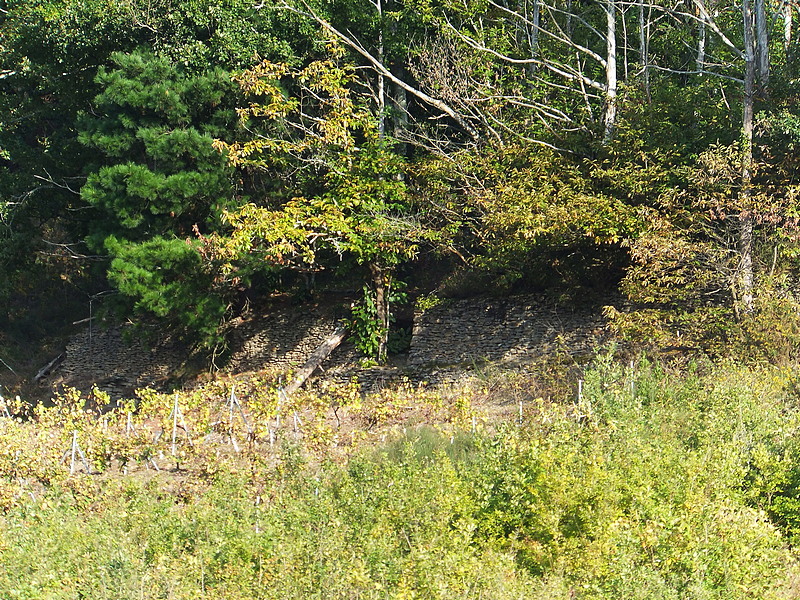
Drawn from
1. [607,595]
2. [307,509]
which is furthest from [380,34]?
[607,595]

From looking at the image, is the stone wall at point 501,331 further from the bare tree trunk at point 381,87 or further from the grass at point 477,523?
the grass at point 477,523

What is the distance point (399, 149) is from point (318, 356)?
4764 millimetres

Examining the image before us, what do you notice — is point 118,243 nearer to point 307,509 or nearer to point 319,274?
point 319,274

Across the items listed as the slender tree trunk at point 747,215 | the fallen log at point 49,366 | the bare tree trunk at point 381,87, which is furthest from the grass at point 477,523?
the fallen log at point 49,366

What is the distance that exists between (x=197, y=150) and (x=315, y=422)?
330 inches

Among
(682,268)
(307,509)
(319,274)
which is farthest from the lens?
(319,274)

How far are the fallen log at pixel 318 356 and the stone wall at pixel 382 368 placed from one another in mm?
496

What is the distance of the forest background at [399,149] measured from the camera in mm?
13109

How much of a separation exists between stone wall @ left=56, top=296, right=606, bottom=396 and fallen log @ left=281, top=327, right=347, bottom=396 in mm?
496

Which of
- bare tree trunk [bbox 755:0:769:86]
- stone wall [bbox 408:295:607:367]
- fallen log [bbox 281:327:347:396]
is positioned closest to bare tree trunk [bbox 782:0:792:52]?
bare tree trunk [bbox 755:0:769:86]

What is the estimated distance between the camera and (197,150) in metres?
16.5

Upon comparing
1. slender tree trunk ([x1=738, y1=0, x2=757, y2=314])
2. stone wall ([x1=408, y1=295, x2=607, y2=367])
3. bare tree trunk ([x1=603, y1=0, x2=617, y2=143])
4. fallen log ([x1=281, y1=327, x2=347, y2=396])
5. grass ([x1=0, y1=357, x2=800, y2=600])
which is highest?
bare tree trunk ([x1=603, y1=0, x2=617, y2=143])

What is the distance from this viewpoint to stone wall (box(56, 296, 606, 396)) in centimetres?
1692

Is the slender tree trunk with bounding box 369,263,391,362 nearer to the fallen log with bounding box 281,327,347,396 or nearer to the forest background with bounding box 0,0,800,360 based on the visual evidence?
the forest background with bounding box 0,0,800,360
